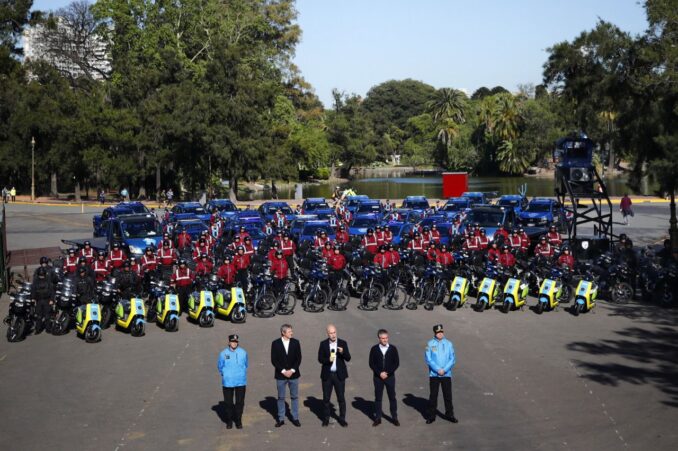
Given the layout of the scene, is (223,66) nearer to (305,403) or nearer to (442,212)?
(442,212)

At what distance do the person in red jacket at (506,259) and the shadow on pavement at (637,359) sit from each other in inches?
187

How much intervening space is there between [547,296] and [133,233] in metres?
14.7

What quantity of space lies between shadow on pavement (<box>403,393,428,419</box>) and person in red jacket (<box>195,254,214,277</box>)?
9143 mm

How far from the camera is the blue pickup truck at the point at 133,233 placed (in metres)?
28.2

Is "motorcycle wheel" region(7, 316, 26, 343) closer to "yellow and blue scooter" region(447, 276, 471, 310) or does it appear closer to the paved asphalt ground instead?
the paved asphalt ground

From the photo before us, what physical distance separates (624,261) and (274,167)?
152 feet

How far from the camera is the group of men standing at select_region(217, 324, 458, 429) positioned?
11797 mm

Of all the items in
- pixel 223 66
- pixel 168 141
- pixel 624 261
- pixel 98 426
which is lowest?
pixel 98 426

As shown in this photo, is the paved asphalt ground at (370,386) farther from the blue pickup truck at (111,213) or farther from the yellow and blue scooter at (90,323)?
the blue pickup truck at (111,213)

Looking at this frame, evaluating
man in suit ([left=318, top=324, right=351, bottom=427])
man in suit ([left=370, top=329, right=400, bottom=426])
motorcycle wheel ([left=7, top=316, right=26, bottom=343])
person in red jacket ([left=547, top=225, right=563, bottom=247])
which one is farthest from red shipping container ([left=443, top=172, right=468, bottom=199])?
man in suit ([left=318, top=324, right=351, bottom=427])

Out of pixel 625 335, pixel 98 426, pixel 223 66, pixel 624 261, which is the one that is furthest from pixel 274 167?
pixel 98 426

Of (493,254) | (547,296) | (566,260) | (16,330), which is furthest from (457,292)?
(16,330)

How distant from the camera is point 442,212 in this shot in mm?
37375

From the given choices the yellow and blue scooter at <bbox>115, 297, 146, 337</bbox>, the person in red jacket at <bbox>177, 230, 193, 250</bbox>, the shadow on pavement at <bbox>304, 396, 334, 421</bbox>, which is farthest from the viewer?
the person in red jacket at <bbox>177, 230, 193, 250</bbox>
